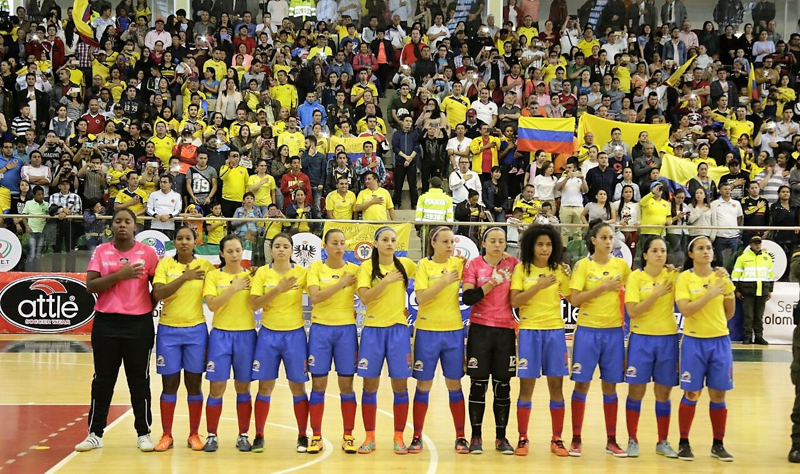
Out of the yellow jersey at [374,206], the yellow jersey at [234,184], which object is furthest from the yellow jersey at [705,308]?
the yellow jersey at [234,184]

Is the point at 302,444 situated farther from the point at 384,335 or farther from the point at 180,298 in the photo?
the point at 180,298

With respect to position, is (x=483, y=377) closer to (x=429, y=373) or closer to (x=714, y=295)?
(x=429, y=373)

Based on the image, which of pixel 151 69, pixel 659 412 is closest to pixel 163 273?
pixel 659 412

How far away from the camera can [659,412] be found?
7.93 metres

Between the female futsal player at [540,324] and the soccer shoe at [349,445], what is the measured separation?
1.35 meters

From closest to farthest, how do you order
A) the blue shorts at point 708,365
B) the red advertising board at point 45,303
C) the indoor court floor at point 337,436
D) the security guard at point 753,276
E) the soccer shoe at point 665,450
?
the indoor court floor at point 337,436, the blue shorts at point 708,365, the soccer shoe at point 665,450, the security guard at point 753,276, the red advertising board at point 45,303

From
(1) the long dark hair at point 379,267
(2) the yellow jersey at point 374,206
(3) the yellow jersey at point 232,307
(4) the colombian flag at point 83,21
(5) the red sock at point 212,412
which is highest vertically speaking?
(4) the colombian flag at point 83,21

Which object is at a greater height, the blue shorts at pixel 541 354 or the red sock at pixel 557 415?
the blue shorts at pixel 541 354

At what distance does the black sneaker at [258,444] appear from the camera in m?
7.91

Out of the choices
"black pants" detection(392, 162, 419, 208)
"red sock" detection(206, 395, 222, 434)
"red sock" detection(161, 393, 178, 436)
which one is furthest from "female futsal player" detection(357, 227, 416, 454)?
"black pants" detection(392, 162, 419, 208)

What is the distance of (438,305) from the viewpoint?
25.9 feet

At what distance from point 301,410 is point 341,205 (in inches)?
275

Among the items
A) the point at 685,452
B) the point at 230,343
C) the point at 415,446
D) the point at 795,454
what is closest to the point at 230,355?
the point at 230,343

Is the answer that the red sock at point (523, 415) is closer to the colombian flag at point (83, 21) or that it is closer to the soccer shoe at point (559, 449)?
the soccer shoe at point (559, 449)
